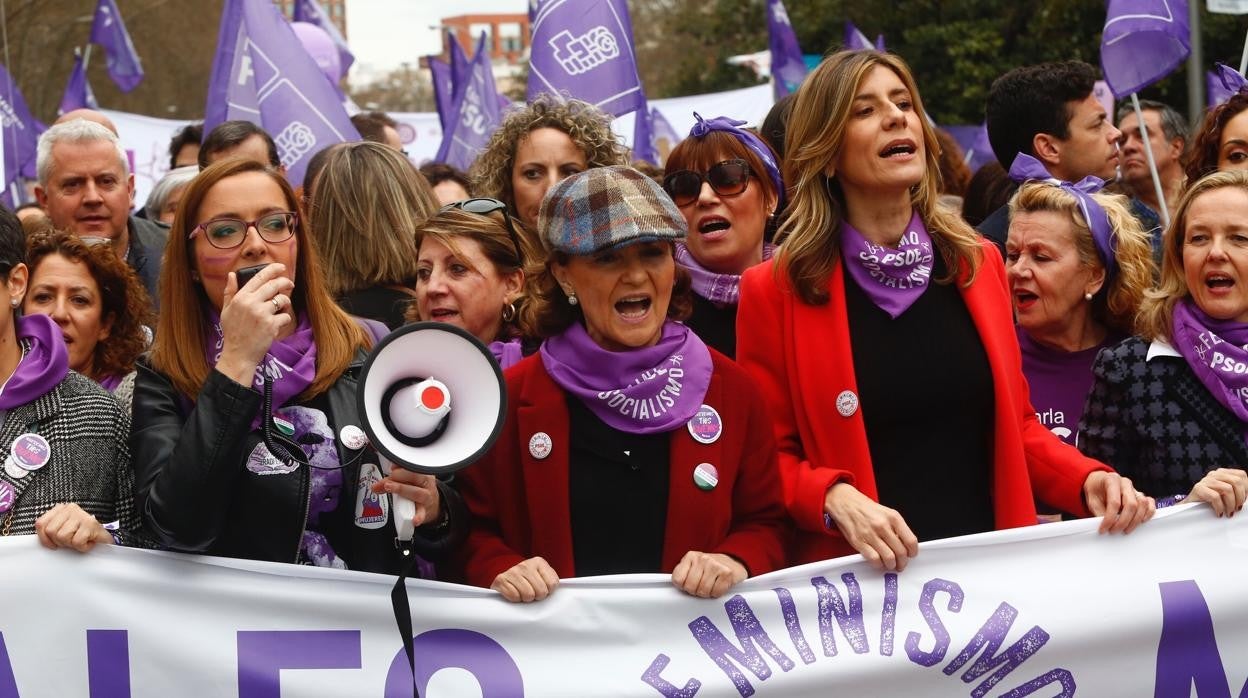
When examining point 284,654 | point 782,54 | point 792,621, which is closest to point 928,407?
point 792,621

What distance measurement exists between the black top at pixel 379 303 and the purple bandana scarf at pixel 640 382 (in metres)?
1.38

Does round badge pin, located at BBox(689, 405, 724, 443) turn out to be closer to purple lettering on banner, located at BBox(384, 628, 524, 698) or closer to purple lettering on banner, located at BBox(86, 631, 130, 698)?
purple lettering on banner, located at BBox(384, 628, 524, 698)

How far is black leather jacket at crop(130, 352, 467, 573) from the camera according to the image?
10.3ft

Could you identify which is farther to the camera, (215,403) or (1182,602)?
(1182,602)

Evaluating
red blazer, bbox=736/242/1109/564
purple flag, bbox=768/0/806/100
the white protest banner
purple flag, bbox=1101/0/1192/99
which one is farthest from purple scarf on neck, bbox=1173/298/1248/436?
purple flag, bbox=768/0/806/100

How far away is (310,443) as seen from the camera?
3475 mm

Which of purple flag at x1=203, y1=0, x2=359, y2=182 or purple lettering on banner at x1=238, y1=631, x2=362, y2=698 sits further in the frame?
purple flag at x1=203, y1=0, x2=359, y2=182

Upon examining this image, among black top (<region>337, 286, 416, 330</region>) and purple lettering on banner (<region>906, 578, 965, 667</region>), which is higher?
black top (<region>337, 286, 416, 330</region>)

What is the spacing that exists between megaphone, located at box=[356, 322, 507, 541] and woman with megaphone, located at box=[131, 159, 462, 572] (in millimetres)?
155

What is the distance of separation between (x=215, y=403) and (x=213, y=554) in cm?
51

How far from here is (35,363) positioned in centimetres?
356

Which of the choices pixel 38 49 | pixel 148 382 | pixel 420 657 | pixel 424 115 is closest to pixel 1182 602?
pixel 420 657

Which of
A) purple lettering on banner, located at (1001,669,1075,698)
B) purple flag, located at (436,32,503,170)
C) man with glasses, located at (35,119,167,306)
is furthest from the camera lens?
purple flag, located at (436,32,503,170)

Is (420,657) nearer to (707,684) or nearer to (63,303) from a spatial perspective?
(707,684)
